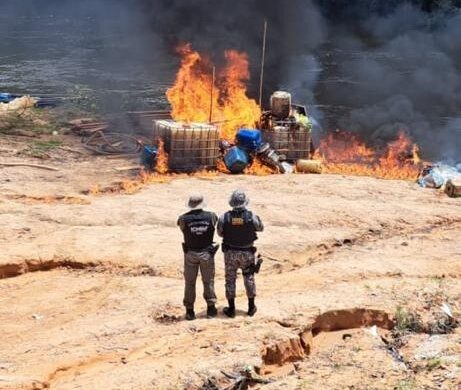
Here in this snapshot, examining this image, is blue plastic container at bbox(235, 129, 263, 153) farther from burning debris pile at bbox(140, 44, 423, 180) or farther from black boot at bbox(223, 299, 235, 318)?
black boot at bbox(223, 299, 235, 318)

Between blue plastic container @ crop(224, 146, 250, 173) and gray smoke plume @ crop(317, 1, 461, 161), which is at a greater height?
gray smoke plume @ crop(317, 1, 461, 161)

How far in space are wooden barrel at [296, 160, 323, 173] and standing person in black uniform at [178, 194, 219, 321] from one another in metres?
10.1

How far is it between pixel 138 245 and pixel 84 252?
980 mm

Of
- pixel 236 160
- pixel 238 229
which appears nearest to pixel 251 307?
pixel 238 229

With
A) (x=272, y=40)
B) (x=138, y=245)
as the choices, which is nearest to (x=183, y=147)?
(x=138, y=245)

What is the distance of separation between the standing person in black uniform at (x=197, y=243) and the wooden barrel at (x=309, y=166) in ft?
33.2

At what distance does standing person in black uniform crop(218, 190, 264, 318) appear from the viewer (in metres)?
8.36

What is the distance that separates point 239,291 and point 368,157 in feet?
43.8

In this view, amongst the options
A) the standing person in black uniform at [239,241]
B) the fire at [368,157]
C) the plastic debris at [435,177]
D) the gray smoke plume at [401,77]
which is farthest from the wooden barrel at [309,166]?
the standing person in black uniform at [239,241]

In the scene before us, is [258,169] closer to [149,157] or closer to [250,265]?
[149,157]

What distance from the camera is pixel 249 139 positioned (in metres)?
17.9

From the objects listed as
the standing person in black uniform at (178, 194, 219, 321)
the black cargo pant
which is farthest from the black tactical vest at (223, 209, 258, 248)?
the black cargo pant

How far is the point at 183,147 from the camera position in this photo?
17297 mm

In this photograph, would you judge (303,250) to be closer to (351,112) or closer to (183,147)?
(183,147)
